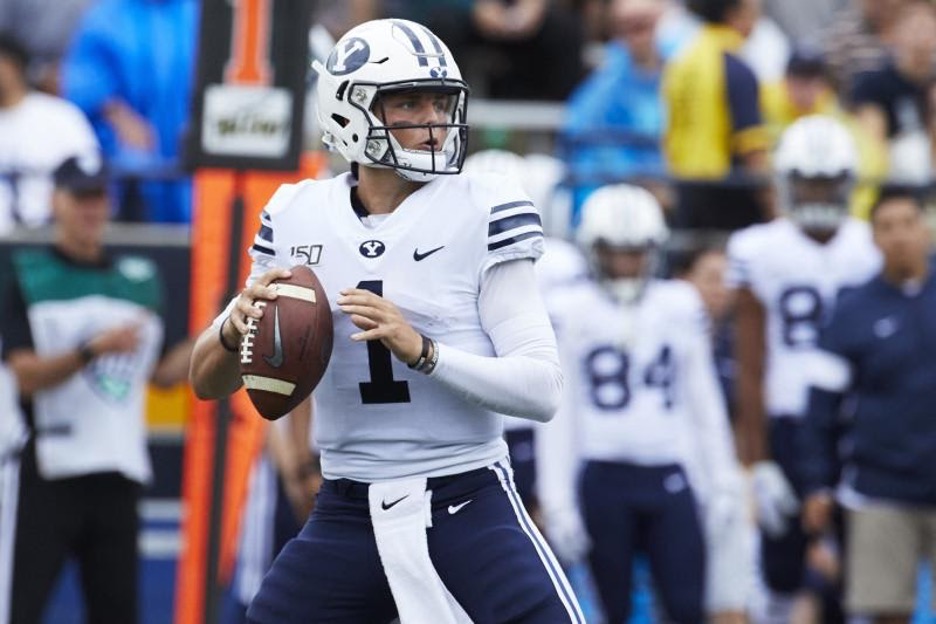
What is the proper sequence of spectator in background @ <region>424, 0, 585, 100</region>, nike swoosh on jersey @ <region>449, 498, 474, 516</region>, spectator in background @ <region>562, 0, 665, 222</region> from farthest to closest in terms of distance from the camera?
spectator in background @ <region>424, 0, 585, 100</region>
spectator in background @ <region>562, 0, 665, 222</region>
nike swoosh on jersey @ <region>449, 498, 474, 516</region>

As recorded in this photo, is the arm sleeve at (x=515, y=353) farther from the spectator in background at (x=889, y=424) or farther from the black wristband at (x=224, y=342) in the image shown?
the spectator in background at (x=889, y=424)

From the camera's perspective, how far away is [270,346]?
15.6 feet

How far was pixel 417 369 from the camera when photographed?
4.66m

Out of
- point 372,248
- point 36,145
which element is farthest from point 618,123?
point 372,248

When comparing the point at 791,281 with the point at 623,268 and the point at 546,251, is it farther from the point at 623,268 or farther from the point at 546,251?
the point at 546,251

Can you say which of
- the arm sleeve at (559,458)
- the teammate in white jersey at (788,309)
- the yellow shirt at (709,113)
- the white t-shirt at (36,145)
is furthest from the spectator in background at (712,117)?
the white t-shirt at (36,145)

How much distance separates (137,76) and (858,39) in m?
3.90

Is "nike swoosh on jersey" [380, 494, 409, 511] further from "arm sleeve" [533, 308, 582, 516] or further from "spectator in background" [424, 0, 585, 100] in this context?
"spectator in background" [424, 0, 585, 100]

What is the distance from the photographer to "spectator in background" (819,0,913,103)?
11148mm

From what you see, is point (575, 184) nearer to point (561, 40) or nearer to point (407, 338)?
point (561, 40)

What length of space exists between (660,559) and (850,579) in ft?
2.85

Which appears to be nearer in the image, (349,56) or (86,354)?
(349,56)

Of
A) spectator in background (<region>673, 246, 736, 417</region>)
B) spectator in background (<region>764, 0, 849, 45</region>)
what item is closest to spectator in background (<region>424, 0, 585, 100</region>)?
spectator in background (<region>764, 0, 849, 45</region>)

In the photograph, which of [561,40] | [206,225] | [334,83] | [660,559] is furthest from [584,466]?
[334,83]
